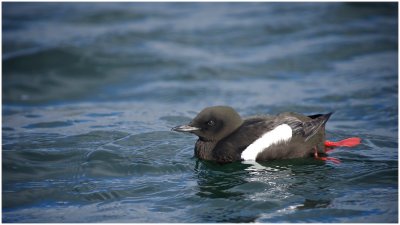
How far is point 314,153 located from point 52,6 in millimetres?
11629

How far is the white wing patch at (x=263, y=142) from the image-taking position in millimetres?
7078

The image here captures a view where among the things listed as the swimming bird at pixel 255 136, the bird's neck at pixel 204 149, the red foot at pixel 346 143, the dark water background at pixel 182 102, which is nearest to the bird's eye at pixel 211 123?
the swimming bird at pixel 255 136

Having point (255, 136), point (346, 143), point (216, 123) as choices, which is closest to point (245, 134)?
point (255, 136)

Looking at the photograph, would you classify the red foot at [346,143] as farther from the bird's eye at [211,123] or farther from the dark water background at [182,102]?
the bird's eye at [211,123]

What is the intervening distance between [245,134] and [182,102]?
4.02 meters

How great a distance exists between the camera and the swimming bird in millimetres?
7105

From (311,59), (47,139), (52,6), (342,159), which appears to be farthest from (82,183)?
(52,6)

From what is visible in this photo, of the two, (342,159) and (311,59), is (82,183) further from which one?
(311,59)

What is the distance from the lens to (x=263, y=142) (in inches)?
279

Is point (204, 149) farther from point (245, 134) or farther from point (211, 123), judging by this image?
point (245, 134)

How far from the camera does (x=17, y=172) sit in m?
7.54

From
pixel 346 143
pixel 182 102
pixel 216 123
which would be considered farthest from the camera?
pixel 182 102

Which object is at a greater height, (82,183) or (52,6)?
(52,6)

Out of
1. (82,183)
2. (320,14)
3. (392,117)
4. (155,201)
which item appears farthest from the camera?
(320,14)
